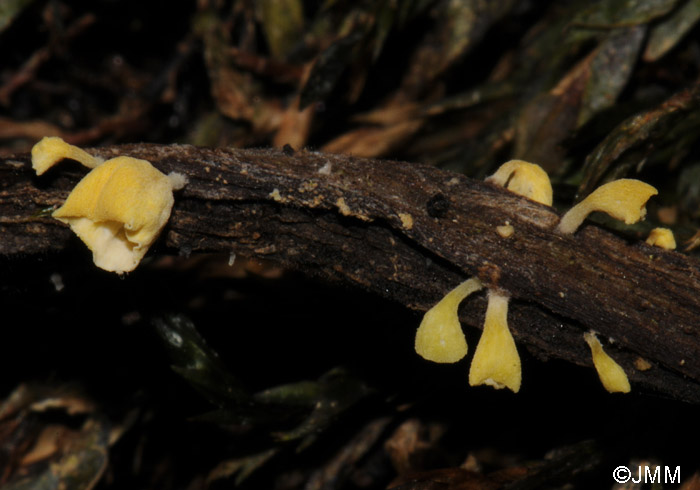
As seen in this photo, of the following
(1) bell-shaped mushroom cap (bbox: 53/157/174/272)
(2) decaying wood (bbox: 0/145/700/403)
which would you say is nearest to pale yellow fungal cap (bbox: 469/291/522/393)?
(2) decaying wood (bbox: 0/145/700/403)

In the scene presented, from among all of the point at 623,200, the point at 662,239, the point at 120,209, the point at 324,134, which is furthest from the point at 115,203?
the point at 324,134

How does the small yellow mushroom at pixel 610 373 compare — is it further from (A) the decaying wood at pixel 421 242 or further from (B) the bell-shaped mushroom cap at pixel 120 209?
(B) the bell-shaped mushroom cap at pixel 120 209

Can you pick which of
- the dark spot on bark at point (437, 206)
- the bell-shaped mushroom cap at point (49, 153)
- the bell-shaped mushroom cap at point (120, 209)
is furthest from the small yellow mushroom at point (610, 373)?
the bell-shaped mushroom cap at point (49, 153)

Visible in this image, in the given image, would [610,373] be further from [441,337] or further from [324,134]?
[324,134]

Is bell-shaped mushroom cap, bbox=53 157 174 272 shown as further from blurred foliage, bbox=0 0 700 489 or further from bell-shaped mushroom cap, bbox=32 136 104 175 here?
blurred foliage, bbox=0 0 700 489

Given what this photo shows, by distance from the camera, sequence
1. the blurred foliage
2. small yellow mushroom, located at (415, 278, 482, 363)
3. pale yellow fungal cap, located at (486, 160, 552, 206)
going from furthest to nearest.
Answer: the blurred foliage, pale yellow fungal cap, located at (486, 160, 552, 206), small yellow mushroom, located at (415, 278, 482, 363)

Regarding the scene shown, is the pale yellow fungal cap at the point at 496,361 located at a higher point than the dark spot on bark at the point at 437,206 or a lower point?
lower

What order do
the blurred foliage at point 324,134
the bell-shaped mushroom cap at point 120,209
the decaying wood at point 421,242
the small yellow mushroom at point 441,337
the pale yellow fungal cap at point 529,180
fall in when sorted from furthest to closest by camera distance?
the blurred foliage at point 324,134 → the pale yellow fungal cap at point 529,180 → the decaying wood at point 421,242 → the small yellow mushroom at point 441,337 → the bell-shaped mushroom cap at point 120,209
